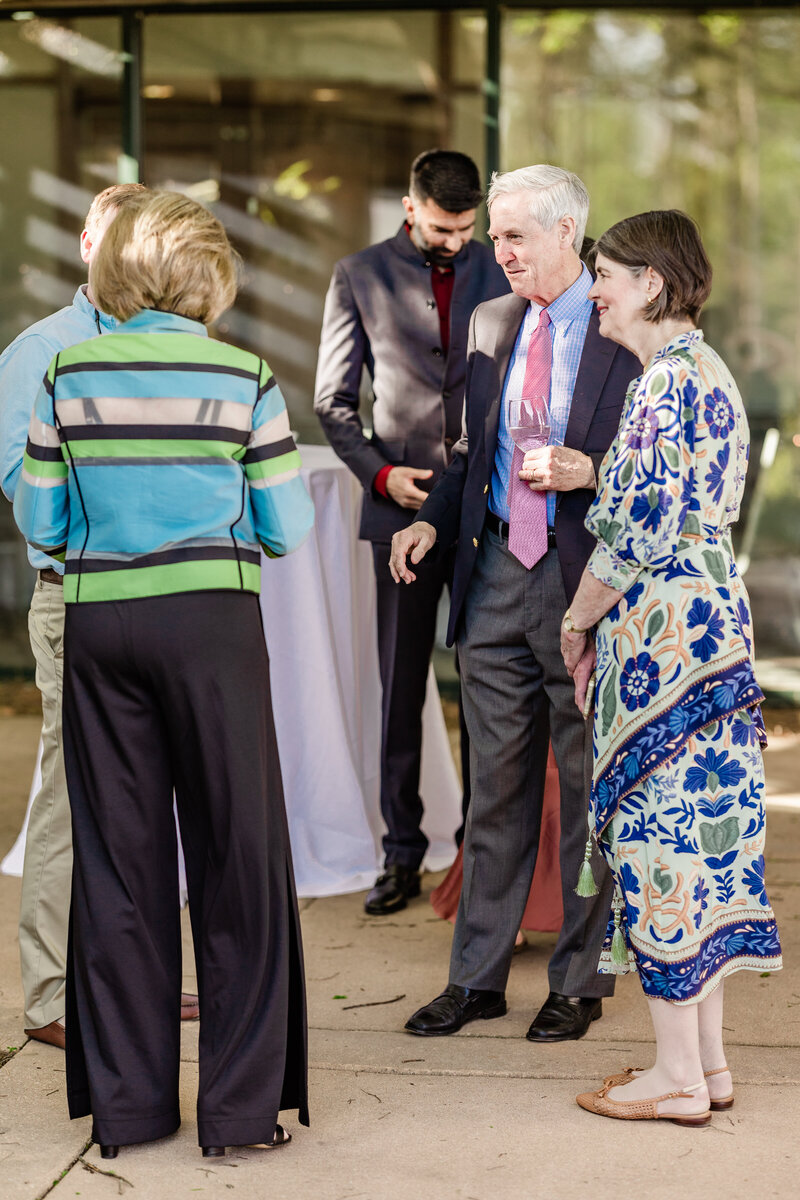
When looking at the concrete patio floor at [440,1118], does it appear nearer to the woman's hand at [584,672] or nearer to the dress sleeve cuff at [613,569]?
the woman's hand at [584,672]

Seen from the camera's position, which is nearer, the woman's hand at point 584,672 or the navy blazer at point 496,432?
the woman's hand at point 584,672

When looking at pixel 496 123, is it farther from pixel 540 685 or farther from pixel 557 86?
pixel 540 685

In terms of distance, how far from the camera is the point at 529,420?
3.14 metres

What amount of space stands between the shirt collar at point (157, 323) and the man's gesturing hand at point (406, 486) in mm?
1673

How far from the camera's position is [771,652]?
7.59 m

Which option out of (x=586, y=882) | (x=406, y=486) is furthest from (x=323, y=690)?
(x=586, y=882)

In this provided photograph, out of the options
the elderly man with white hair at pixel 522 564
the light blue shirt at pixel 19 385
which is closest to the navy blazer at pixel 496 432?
the elderly man with white hair at pixel 522 564

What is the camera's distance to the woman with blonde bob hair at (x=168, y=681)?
2660 millimetres

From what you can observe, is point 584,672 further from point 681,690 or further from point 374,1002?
point 374,1002

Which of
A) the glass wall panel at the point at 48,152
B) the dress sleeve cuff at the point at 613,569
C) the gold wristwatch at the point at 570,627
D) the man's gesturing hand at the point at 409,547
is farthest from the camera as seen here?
the glass wall panel at the point at 48,152

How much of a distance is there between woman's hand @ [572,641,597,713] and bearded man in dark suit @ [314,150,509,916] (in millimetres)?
1291

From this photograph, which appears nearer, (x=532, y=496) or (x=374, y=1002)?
(x=532, y=496)

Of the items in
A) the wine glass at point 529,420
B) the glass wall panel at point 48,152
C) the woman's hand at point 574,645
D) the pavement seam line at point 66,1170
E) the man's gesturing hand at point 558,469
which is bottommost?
the pavement seam line at point 66,1170

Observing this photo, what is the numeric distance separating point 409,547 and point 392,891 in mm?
1476
